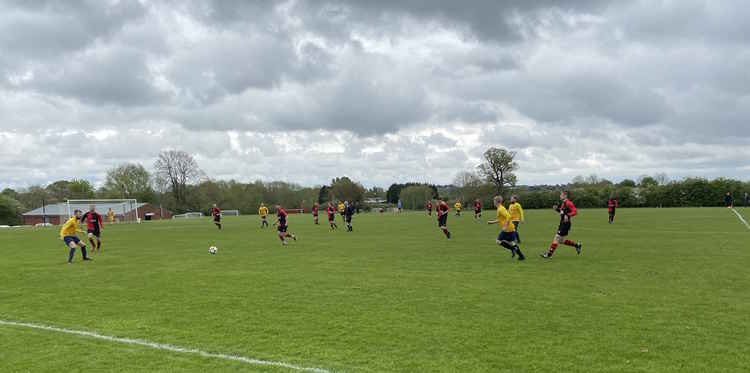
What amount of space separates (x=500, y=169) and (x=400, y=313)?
8542 cm

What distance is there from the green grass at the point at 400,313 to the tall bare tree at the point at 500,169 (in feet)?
247

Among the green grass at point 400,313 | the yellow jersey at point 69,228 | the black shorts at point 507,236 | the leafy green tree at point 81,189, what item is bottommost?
the green grass at point 400,313

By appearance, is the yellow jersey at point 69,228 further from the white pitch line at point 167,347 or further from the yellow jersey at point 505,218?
the yellow jersey at point 505,218

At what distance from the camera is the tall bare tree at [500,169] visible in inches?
3526

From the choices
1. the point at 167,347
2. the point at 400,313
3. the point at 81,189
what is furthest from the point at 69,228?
the point at 81,189

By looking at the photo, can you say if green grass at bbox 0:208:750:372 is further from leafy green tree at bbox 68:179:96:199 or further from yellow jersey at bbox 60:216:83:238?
leafy green tree at bbox 68:179:96:199

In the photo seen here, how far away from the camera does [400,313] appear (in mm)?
7957

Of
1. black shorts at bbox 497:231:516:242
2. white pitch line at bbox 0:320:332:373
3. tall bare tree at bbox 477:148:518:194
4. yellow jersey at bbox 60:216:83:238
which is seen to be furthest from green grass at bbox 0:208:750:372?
tall bare tree at bbox 477:148:518:194

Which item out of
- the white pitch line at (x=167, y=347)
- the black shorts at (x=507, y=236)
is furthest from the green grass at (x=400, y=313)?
the black shorts at (x=507, y=236)

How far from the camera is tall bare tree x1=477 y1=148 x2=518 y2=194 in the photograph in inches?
3526

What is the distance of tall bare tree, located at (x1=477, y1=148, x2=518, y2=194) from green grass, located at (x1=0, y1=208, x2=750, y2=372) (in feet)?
247

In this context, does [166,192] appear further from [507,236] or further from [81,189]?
[507,236]

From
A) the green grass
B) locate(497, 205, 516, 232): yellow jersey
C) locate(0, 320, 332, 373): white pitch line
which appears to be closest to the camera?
locate(0, 320, 332, 373): white pitch line

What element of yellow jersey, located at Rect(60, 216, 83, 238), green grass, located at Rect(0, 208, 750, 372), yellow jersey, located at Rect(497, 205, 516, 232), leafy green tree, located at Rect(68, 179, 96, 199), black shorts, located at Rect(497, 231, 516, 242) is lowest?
green grass, located at Rect(0, 208, 750, 372)
